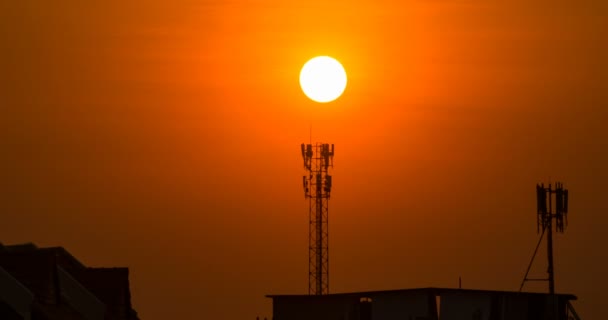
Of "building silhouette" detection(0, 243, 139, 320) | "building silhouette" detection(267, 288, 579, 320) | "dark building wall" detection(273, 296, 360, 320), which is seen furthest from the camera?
"dark building wall" detection(273, 296, 360, 320)

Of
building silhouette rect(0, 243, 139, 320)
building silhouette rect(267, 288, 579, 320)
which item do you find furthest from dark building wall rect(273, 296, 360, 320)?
building silhouette rect(0, 243, 139, 320)

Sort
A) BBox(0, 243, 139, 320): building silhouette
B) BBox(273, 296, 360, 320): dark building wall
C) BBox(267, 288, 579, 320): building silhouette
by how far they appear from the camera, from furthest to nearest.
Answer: BBox(273, 296, 360, 320): dark building wall < BBox(267, 288, 579, 320): building silhouette < BBox(0, 243, 139, 320): building silhouette

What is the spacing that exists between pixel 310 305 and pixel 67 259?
1129 centimetres

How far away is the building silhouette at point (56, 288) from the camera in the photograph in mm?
46719

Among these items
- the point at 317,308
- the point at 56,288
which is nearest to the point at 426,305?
the point at 317,308

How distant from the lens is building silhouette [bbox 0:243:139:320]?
46719 millimetres

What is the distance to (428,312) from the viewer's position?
55.6 meters

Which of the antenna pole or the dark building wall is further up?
the antenna pole

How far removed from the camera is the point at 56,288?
52.6 meters

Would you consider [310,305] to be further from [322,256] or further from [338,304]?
[322,256]

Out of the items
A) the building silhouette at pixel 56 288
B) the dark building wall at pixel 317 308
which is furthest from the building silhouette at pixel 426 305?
the building silhouette at pixel 56 288

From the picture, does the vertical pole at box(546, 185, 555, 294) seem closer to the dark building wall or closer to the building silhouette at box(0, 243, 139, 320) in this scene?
the dark building wall

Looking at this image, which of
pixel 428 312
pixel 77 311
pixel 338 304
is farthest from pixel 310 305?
pixel 77 311

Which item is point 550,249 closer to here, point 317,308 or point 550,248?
point 550,248
